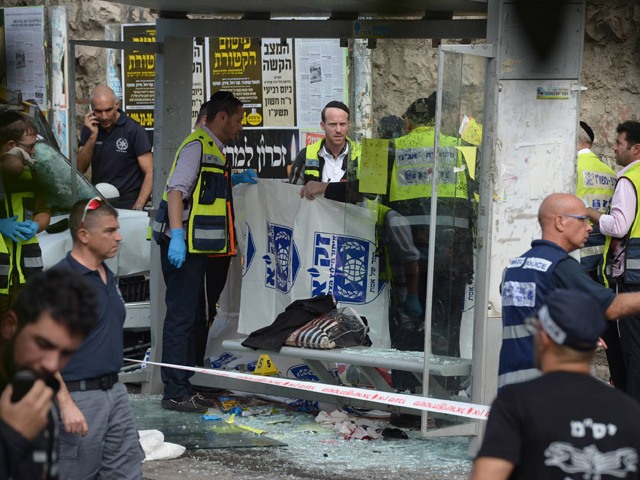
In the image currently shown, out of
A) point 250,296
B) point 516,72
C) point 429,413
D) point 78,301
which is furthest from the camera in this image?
point 250,296

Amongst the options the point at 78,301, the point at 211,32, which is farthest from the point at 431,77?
the point at 78,301

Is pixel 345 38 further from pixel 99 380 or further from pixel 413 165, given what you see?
pixel 99 380

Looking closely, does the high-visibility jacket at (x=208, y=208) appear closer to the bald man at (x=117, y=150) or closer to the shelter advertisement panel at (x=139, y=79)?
the bald man at (x=117, y=150)

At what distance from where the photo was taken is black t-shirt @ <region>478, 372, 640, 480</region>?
2693 mm

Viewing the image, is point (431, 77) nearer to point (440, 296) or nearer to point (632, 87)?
point (440, 296)

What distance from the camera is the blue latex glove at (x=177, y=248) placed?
7.24m

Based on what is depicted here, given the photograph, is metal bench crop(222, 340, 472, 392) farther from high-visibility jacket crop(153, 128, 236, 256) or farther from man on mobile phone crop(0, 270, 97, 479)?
man on mobile phone crop(0, 270, 97, 479)

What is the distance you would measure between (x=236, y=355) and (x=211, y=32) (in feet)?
7.31

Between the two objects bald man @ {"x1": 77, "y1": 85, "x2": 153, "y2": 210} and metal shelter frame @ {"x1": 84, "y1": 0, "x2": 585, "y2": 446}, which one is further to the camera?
bald man @ {"x1": 77, "y1": 85, "x2": 153, "y2": 210}

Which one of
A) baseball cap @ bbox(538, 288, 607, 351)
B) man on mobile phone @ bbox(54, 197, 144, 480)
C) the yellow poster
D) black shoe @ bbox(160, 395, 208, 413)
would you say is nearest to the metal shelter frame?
black shoe @ bbox(160, 395, 208, 413)

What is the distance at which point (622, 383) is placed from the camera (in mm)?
6992

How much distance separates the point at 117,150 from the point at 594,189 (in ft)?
14.8

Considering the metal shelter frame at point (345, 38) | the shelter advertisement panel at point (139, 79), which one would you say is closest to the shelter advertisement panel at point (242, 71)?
the shelter advertisement panel at point (139, 79)

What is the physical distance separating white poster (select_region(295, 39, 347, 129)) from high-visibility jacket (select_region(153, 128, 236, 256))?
3499 millimetres
